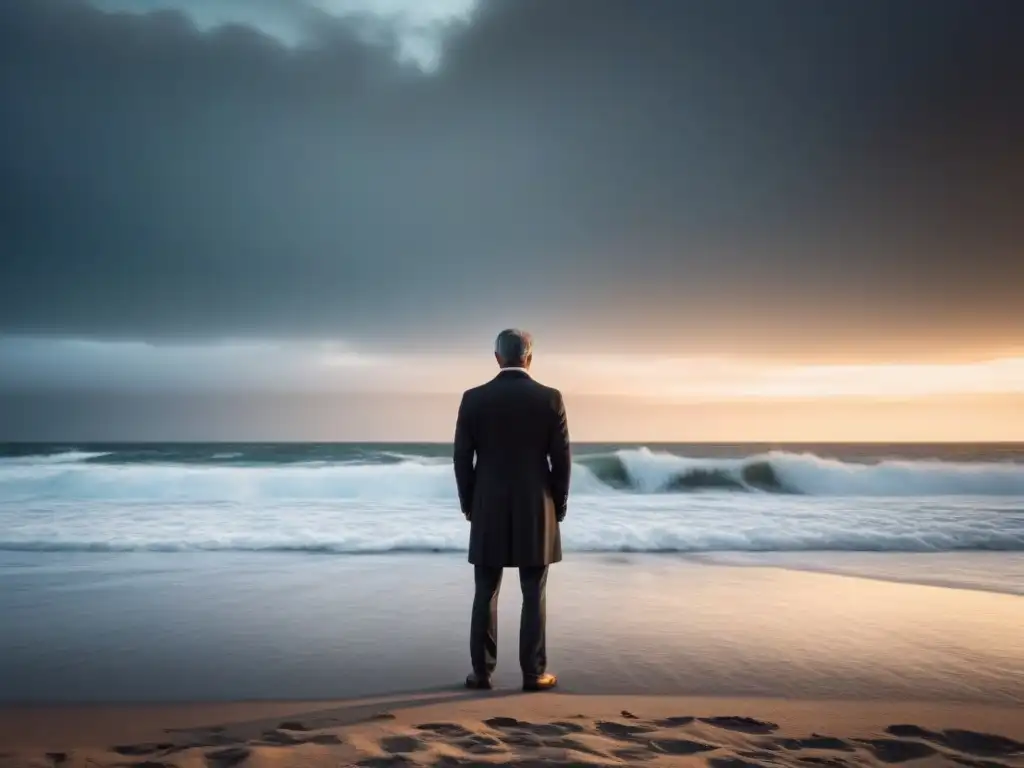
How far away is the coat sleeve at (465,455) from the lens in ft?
12.4

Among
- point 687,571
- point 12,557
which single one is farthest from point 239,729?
point 12,557

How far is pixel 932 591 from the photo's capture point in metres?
6.38

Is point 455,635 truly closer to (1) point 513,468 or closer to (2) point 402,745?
(1) point 513,468

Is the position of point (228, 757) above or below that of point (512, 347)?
below

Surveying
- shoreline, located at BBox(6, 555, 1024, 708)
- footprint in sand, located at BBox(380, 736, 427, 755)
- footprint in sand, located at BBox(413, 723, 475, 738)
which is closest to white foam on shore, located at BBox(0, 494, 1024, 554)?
shoreline, located at BBox(6, 555, 1024, 708)

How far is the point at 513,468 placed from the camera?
376 cm

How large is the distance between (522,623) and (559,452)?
0.83 m

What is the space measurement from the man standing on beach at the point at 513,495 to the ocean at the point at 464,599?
33 centimetres

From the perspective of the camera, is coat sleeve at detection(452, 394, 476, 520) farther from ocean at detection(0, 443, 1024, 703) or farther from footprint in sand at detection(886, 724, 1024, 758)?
footprint in sand at detection(886, 724, 1024, 758)

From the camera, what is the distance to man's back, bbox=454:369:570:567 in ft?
12.1

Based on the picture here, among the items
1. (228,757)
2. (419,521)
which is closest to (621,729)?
(228,757)

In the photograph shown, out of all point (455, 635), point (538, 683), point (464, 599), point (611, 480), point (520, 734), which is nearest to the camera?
point (520, 734)

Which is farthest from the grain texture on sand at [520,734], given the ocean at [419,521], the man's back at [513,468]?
the ocean at [419,521]

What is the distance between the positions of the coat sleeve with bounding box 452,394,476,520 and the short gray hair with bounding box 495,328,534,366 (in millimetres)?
289
